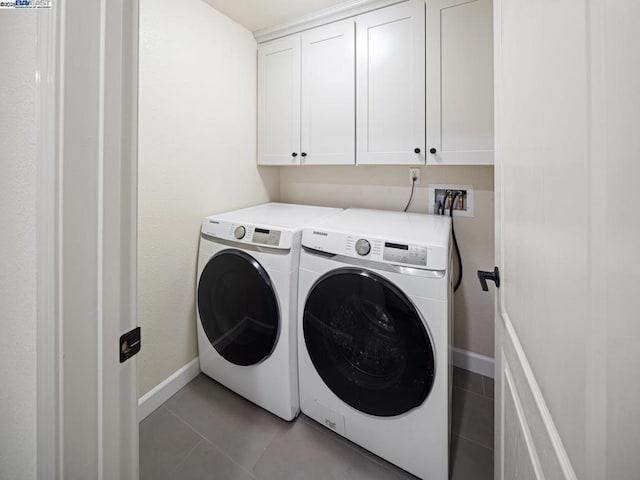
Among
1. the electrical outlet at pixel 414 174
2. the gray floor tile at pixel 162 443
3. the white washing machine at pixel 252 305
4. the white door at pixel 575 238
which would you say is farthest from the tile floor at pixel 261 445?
the electrical outlet at pixel 414 174

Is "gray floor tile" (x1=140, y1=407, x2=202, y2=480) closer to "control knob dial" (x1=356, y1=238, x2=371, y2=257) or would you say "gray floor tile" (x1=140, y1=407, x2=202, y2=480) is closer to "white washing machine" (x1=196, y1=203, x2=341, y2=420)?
"white washing machine" (x1=196, y1=203, x2=341, y2=420)

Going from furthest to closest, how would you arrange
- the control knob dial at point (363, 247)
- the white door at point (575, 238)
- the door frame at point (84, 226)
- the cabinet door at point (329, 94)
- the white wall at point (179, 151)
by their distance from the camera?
the cabinet door at point (329, 94) < the white wall at point (179, 151) < the control knob dial at point (363, 247) < the door frame at point (84, 226) < the white door at point (575, 238)

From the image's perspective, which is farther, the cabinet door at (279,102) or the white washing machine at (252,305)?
the cabinet door at (279,102)

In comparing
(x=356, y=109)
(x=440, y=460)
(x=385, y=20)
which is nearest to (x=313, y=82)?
(x=356, y=109)

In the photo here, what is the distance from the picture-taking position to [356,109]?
5.71 ft

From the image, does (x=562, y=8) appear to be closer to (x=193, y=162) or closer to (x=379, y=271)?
(x=379, y=271)

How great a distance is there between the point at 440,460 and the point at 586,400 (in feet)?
3.46

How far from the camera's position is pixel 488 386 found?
1.70m

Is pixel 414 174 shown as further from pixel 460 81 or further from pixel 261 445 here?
pixel 261 445

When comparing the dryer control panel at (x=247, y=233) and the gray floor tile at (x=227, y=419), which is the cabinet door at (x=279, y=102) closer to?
the dryer control panel at (x=247, y=233)

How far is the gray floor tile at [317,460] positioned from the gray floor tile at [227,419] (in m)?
0.07

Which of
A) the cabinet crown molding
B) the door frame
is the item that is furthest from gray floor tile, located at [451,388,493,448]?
the cabinet crown molding

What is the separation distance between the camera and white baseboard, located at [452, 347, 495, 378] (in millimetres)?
1767

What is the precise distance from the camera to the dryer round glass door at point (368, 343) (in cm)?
106
